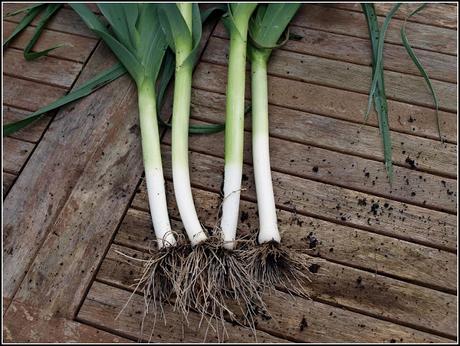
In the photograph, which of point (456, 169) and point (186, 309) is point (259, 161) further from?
point (456, 169)

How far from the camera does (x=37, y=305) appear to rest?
122 centimetres

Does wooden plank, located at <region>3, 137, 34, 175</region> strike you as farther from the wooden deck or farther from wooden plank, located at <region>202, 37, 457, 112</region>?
wooden plank, located at <region>202, 37, 457, 112</region>

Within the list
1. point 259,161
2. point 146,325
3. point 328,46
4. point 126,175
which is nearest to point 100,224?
point 126,175

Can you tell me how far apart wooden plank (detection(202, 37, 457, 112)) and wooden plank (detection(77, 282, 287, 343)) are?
2.31 feet

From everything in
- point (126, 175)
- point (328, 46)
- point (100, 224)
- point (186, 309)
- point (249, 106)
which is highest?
point (328, 46)

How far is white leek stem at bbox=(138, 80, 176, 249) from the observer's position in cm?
125

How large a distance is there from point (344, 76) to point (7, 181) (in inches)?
36.8

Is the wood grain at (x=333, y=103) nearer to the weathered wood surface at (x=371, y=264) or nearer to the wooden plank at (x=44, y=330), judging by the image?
the weathered wood surface at (x=371, y=264)

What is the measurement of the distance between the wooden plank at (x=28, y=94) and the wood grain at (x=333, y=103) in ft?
1.33

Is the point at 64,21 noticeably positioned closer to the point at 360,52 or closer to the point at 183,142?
the point at 183,142

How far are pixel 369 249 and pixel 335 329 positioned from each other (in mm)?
202

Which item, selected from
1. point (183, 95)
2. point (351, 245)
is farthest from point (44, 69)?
point (351, 245)

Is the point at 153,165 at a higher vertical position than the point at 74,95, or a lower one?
lower

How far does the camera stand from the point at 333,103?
57.6 inches
